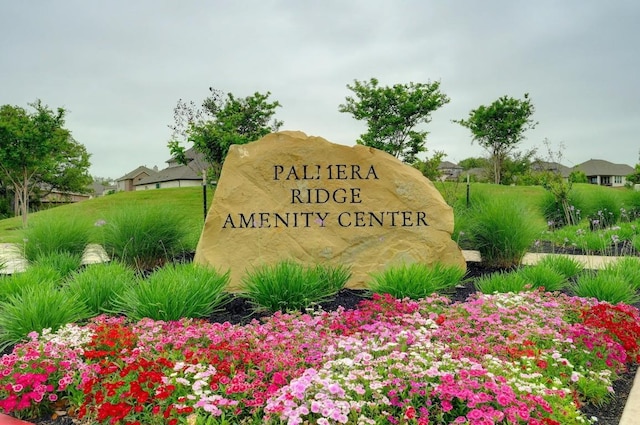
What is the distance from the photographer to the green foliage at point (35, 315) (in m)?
4.62

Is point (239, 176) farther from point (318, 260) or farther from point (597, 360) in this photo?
point (597, 360)

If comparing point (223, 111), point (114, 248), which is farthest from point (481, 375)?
point (223, 111)

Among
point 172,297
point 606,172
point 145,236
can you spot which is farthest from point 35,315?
point 606,172

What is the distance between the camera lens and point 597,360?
168 inches

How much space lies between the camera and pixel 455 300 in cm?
627

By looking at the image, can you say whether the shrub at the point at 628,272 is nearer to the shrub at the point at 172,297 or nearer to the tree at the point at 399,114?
the shrub at the point at 172,297

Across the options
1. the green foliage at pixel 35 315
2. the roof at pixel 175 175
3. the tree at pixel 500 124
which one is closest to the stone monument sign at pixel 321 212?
the green foliage at pixel 35 315

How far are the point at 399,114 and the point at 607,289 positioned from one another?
877 inches

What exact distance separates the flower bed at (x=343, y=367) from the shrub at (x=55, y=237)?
16.2 feet

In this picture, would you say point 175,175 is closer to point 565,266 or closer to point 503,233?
point 503,233

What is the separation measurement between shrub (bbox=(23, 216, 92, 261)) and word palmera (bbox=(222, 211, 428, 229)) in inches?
143

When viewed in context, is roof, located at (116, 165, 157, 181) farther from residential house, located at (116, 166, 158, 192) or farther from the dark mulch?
the dark mulch

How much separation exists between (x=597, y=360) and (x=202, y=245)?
483 cm

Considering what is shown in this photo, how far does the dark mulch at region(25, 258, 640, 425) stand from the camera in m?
3.61
